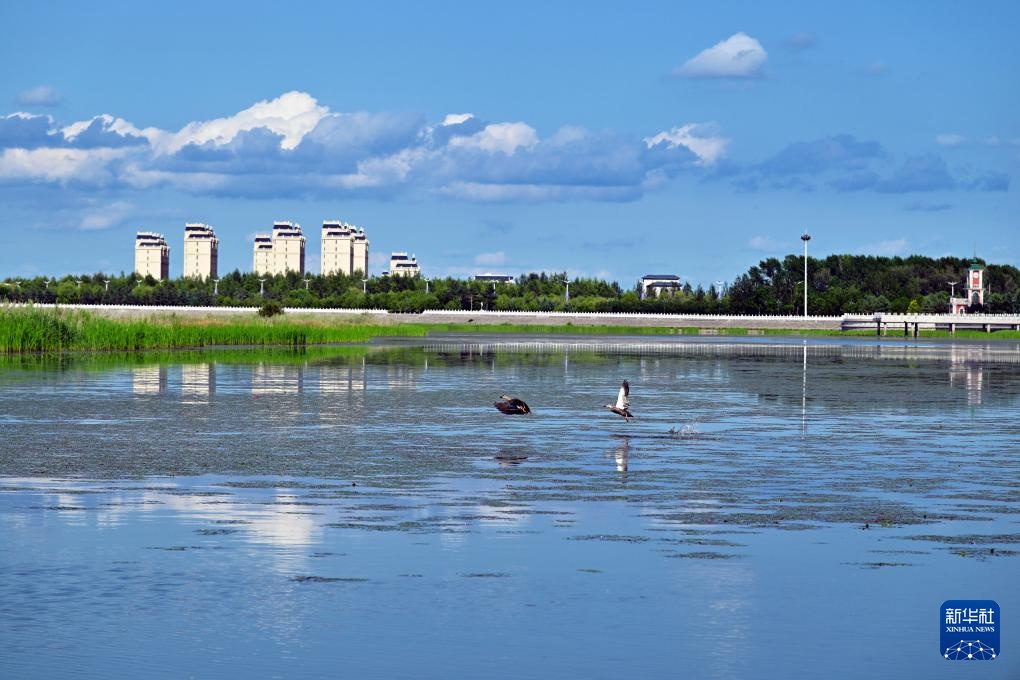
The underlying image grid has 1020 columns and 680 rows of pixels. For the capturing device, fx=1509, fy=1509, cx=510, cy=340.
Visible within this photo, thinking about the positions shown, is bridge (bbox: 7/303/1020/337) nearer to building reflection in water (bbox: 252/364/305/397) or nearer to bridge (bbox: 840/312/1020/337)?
bridge (bbox: 840/312/1020/337)

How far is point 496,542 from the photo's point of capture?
14.8 meters

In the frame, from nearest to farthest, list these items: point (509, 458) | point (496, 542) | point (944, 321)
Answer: point (496, 542), point (509, 458), point (944, 321)

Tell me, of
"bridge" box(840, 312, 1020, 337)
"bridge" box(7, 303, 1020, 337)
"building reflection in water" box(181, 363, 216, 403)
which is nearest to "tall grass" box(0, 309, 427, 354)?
"building reflection in water" box(181, 363, 216, 403)

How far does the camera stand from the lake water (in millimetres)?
10562

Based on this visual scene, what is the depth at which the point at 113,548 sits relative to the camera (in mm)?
14219

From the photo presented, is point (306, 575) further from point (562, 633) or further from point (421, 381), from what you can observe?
point (421, 381)

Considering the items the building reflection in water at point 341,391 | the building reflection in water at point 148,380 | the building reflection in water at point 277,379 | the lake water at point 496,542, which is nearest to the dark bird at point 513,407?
the lake water at point 496,542

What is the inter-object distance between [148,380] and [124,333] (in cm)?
2725

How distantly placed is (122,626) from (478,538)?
4696mm

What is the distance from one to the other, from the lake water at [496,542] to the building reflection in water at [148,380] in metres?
6.22

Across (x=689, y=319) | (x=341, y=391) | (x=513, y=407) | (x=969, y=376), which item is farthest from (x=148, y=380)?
(x=689, y=319)

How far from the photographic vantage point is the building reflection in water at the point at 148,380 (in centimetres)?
3953

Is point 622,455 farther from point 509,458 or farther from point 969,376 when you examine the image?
point 969,376

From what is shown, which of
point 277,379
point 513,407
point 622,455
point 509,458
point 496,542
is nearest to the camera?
point 496,542
